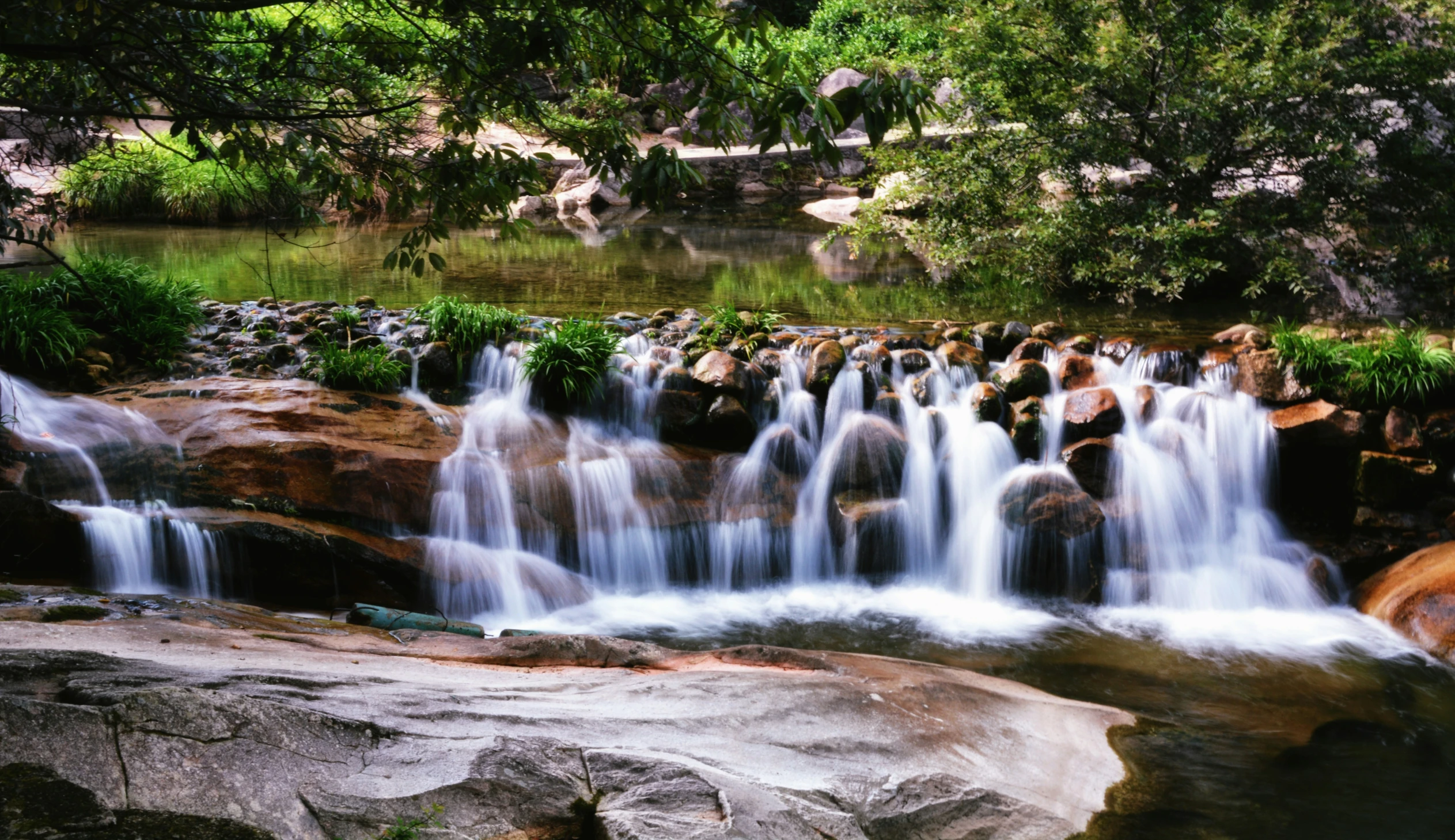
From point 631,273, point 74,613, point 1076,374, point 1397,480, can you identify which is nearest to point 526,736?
point 74,613

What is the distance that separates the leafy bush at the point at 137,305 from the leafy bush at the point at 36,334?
0.26 metres

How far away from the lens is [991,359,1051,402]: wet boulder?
832 cm

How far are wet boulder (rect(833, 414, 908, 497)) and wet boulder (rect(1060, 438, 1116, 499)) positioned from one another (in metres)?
1.33

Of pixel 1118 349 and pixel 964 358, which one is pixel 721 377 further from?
pixel 1118 349

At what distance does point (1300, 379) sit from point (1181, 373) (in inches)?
34.2

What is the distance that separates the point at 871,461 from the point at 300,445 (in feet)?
13.8

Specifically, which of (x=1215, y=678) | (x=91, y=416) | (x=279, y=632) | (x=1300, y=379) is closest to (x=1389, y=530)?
(x=1300, y=379)

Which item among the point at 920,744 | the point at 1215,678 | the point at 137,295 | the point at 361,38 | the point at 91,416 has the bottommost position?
the point at 1215,678

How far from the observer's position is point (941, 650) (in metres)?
6.49

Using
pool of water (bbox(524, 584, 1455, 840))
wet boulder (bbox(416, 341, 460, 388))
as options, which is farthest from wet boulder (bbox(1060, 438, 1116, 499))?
wet boulder (bbox(416, 341, 460, 388))

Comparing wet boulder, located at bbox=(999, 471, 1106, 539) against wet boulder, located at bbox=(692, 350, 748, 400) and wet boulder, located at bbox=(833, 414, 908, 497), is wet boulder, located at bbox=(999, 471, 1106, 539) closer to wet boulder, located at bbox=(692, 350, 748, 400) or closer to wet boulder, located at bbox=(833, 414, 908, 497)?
wet boulder, located at bbox=(833, 414, 908, 497)

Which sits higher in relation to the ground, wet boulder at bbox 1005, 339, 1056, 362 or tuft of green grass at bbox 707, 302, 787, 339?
tuft of green grass at bbox 707, 302, 787, 339

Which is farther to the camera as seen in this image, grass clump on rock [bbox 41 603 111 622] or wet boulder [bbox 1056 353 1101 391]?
wet boulder [bbox 1056 353 1101 391]

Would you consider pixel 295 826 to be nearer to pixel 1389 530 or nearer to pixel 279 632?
pixel 279 632
